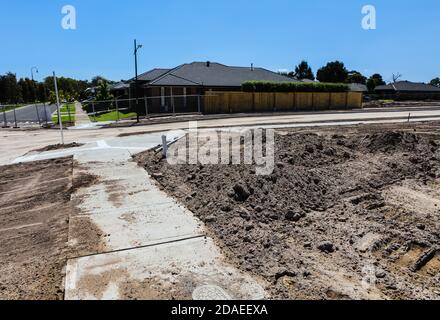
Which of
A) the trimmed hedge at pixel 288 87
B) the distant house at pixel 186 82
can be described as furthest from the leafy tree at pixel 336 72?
the distant house at pixel 186 82

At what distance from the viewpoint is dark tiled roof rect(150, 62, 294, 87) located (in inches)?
1377

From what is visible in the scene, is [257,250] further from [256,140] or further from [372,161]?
[256,140]

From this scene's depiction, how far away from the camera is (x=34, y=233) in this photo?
585 centimetres

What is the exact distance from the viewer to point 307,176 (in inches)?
314

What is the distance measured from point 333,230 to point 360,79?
86786mm

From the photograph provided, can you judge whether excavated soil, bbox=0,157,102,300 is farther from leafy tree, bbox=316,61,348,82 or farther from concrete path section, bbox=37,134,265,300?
leafy tree, bbox=316,61,348,82

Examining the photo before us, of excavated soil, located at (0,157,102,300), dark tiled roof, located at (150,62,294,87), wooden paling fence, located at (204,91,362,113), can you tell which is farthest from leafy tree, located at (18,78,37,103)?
excavated soil, located at (0,157,102,300)

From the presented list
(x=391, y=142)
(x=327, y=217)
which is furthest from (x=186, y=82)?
(x=327, y=217)

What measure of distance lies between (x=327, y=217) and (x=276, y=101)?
108 feet

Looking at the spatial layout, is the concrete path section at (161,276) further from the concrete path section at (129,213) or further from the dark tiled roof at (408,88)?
the dark tiled roof at (408,88)

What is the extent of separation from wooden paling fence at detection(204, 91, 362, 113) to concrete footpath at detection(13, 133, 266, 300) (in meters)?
27.1

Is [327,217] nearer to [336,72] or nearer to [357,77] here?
[336,72]

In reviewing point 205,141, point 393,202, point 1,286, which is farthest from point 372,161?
point 1,286
